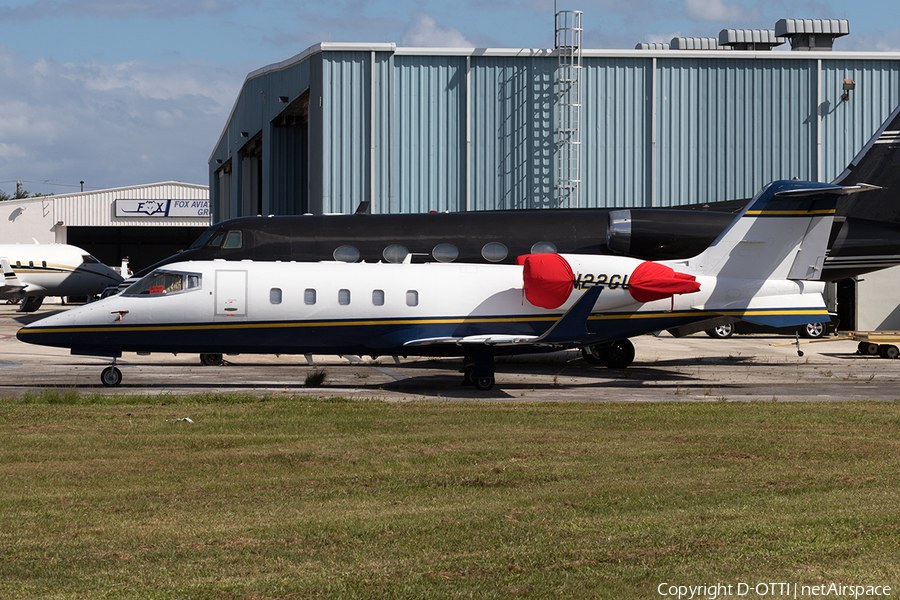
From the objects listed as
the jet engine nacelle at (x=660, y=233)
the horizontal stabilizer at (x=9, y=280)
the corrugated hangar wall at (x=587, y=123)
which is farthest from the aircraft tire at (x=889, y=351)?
the horizontal stabilizer at (x=9, y=280)

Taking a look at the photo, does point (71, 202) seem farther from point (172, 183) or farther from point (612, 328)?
point (612, 328)

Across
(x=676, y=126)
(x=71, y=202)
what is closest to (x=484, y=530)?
(x=676, y=126)

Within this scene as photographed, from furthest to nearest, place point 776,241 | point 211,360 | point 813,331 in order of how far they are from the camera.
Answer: point 813,331, point 211,360, point 776,241

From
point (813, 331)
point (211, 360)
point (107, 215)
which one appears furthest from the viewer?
point (107, 215)

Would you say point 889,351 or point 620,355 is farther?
point 889,351

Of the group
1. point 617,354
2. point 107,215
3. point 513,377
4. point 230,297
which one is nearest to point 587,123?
point 617,354

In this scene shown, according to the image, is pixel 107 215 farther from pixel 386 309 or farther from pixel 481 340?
pixel 481 340

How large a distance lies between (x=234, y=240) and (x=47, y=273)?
29.6 meters

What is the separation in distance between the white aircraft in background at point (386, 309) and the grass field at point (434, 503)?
13.2ft

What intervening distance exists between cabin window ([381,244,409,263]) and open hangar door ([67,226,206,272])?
85699 millimetres

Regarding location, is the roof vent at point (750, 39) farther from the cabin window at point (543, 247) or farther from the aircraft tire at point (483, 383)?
the aircraft tire at point (483, 383)

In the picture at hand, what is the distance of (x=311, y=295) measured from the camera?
64.4ft

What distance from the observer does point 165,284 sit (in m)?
19.5

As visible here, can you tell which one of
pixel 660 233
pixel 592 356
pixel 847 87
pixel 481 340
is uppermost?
pixel 847 87
